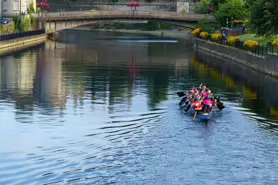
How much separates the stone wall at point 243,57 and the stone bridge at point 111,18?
30574mm

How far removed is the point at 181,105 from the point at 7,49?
243ft

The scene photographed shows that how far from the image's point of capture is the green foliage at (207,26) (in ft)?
506

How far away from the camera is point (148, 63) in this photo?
105688 mm

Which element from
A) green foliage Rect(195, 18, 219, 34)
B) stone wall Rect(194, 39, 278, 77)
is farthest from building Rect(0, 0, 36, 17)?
stone wall Rect(194, 39, 278, 77)

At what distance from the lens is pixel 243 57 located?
99125 mm

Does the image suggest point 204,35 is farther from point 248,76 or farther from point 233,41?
point 248,76

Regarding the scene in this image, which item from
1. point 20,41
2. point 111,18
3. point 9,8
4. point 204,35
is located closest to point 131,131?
point 204,35

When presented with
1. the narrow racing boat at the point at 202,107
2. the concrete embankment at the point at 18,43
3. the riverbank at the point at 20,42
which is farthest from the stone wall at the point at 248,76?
the riverbank at the point at 20,42

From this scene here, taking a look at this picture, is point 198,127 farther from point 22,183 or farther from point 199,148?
point 22,183

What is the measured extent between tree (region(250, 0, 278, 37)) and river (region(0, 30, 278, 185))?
6576mm

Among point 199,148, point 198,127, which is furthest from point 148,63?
point 199,148

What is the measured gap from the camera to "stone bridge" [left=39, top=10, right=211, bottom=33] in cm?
17475

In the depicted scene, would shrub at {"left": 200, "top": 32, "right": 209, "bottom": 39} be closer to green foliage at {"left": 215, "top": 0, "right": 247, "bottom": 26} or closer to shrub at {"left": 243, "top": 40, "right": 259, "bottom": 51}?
green foliage at {"left": 215, "top": 0, "right": 247, "bottom": 26}

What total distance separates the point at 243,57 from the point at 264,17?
14284mm
